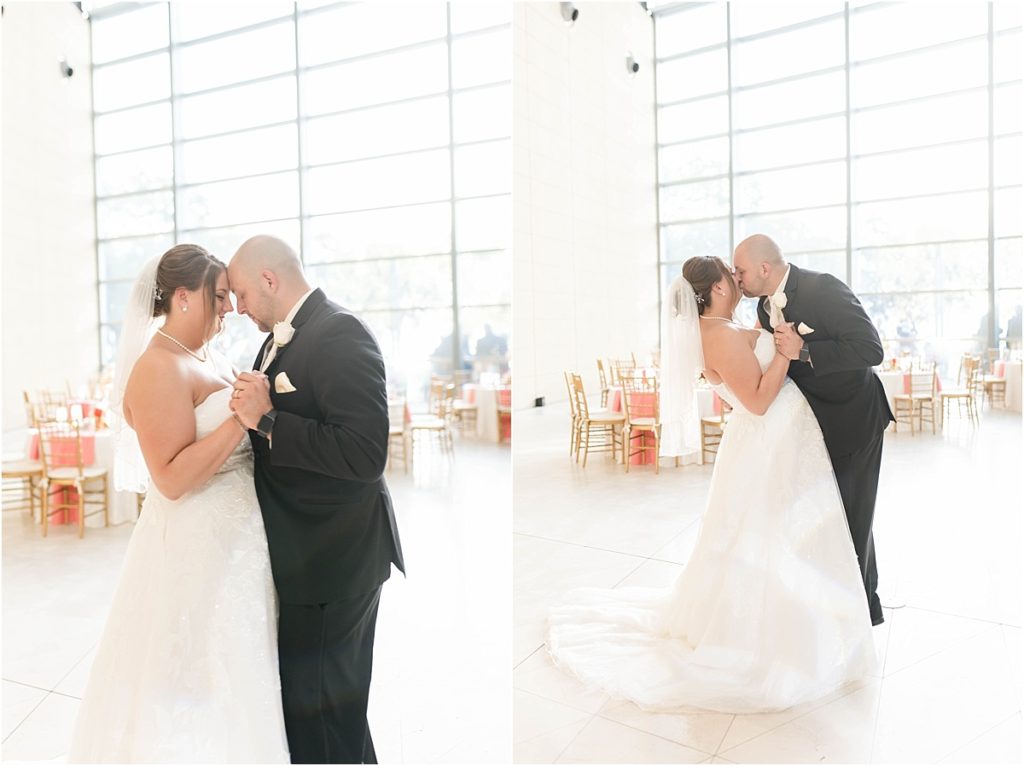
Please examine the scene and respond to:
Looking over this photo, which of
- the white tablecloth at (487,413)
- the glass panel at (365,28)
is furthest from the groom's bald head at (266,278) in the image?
the glass panel at (365,28)

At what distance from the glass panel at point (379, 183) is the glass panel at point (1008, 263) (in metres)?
9.59

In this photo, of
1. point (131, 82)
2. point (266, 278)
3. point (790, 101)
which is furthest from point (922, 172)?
point (131, 82)

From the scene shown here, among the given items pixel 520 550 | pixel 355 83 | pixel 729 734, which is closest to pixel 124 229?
pixel 355 83

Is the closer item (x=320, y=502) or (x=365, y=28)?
(x=320, y=502)

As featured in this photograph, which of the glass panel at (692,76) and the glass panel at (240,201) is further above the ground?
the glass panel at (692,76)

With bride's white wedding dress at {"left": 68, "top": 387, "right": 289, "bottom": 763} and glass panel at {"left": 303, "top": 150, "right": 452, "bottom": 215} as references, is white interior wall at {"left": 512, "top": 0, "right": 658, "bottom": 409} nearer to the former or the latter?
glass panel at {"left": 303, "top": 150, "right": 452, "bottom": 215}

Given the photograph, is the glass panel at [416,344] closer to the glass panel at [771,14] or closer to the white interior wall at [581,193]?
the white interior wall at [581,193]

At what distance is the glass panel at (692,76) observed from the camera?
14766mm

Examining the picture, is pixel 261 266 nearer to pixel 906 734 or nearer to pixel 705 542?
pixel 705 542

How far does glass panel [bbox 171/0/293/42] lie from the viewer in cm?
1350

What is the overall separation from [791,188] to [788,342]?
1294cm

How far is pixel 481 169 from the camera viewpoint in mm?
12641

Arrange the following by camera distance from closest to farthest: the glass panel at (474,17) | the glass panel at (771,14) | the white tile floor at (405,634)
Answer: the white tile floor at (405,634), the glass panel at (474,17), the glass panel at (771,14)

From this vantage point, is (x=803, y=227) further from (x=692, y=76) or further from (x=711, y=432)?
(x=711, y=432)
